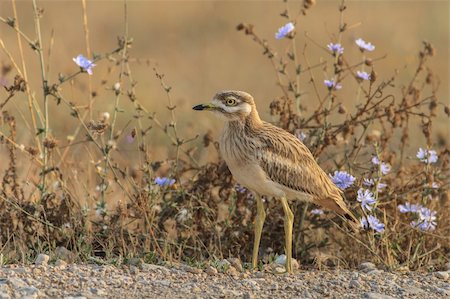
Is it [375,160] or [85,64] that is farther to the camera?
[375,160]

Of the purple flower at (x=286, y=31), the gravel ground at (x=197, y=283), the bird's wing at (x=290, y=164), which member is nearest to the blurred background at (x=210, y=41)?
the purple flower at (x=286, y=31)

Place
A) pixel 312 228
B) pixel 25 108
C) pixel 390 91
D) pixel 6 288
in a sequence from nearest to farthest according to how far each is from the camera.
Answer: pixel 6 288 < pixel 312 228 < pixel 25 108 < pixel 390 91

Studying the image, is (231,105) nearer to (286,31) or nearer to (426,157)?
(286,31)

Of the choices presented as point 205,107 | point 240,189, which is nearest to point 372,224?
point 240,189

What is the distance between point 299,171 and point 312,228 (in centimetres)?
73

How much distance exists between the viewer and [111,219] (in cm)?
527

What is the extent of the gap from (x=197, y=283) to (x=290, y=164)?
91 centimetres

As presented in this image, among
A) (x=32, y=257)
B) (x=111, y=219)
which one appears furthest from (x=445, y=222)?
(x=32, y=257)

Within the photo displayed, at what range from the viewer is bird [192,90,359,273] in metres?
4.89

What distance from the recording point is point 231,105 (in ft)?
16.4

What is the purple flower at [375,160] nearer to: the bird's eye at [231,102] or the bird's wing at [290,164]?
the bird's wing at [290,164]

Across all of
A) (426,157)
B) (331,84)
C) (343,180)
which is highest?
(331,84)

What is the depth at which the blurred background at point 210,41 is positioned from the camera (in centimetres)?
1159

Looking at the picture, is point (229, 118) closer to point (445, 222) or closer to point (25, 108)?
point (445, 222)
